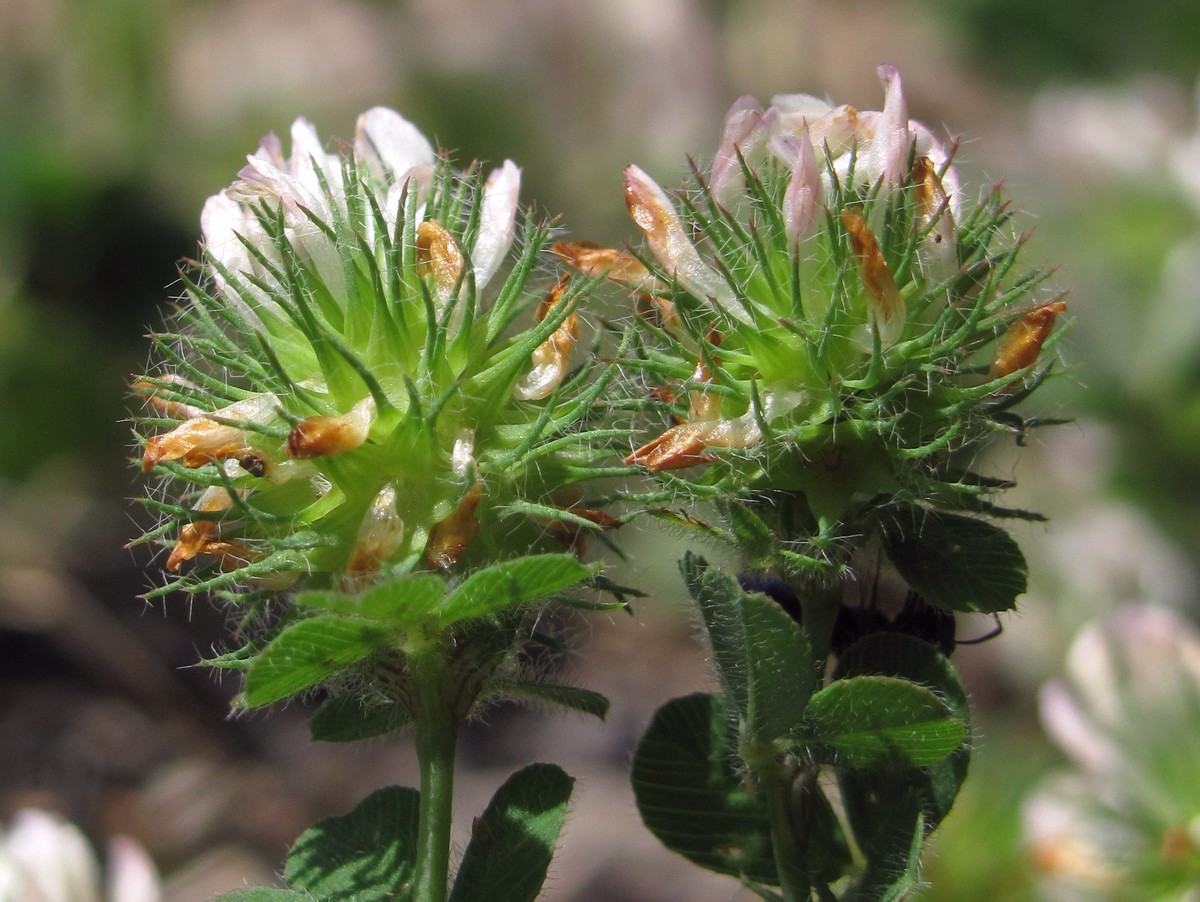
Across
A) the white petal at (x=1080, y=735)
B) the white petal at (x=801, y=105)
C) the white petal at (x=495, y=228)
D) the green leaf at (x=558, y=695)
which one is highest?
the white petal at (x=801, y=105)

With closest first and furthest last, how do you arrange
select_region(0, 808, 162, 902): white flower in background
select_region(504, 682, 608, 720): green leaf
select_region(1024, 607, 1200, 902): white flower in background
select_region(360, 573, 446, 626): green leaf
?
select_region(360, 573, 446, 626): green leaf < select_region(504, 682, 608, 720): green leaf < select_region(0, 808, 162, 902): white flower in background < select_region(1024, 607, 1200, 902): white flower in background

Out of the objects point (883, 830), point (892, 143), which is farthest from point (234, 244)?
point (883, 830)

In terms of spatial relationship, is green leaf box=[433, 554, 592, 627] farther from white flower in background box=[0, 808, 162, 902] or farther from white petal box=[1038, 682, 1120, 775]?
white petal box=[1038, 682, 1120, 775]

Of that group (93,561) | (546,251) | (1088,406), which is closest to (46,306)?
(93,561)

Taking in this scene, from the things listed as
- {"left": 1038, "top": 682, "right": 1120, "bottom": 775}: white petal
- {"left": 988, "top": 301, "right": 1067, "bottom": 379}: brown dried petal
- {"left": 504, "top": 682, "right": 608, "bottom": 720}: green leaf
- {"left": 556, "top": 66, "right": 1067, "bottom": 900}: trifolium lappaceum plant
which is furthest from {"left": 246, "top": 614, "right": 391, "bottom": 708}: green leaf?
{"left": 1038, "top": 682, "right": 1120, "bottom": 775}: white petal

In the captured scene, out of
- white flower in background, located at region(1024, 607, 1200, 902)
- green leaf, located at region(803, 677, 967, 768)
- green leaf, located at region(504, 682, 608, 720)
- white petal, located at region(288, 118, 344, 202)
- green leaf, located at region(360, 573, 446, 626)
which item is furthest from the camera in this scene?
white flower in background, located at region(1024, 607, 1200, 902)

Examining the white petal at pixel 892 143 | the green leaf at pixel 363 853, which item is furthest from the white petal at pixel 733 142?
the green leaf at pixel 363 853

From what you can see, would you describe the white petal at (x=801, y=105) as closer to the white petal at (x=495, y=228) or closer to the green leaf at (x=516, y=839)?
the white petal at (x=495, y=228)

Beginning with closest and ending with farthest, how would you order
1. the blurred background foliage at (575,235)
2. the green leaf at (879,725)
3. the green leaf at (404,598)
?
the green leaf at (404,598) → the green leaf at (879,725) → the blurred background foliage at (575,235)
